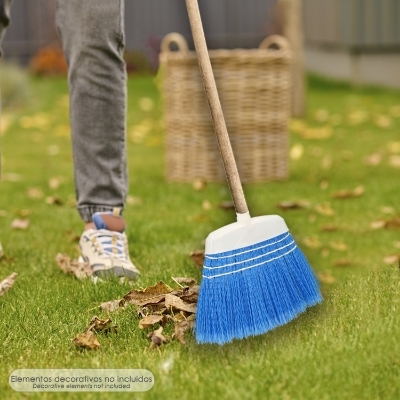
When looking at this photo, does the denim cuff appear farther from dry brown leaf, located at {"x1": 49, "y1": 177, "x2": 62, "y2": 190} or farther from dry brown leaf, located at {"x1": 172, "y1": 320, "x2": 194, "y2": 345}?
dry brown leaf, located at {"x1": 49, "y1": 177, "x2": 62, "y2": 190}

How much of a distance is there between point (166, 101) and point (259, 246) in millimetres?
2875

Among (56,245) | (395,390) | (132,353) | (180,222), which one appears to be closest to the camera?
(395,390)

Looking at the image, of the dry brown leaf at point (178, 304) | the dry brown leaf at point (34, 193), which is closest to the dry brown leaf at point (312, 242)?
the dry brown leaf at point (178, 304)

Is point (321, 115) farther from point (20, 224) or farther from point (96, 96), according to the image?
point (96, 96)

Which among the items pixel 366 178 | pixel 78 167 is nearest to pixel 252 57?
pixel 366 178

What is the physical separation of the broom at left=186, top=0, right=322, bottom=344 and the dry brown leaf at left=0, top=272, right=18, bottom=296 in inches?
29.1

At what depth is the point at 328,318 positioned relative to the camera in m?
1.87

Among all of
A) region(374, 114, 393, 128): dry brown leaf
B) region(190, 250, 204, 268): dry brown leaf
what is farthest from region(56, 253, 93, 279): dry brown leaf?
region(374, 114, 393, 128): dry brown leaf

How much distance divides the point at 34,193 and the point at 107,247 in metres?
1.74

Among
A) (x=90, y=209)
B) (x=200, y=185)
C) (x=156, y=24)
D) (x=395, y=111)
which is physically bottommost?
(x=395, y=111)

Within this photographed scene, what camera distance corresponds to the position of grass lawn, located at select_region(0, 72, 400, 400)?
1.62 m

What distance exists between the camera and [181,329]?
1849 millimetres

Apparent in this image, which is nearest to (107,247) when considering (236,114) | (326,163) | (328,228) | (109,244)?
(109,244)

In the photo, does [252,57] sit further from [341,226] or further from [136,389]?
[136,389]
